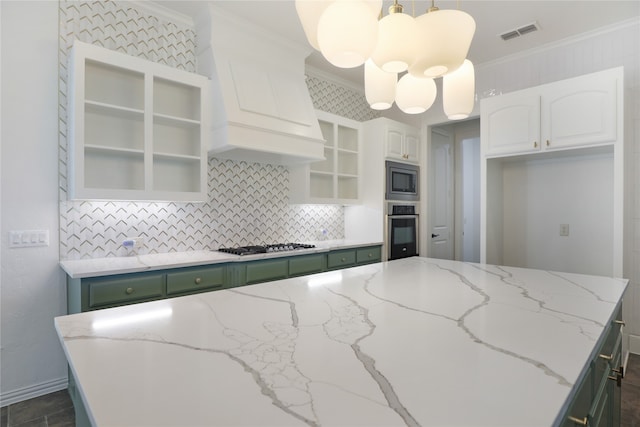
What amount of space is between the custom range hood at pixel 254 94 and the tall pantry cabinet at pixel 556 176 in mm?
1787

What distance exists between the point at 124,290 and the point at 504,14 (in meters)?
3.60

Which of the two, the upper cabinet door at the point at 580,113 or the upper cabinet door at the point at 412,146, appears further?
the upper cabinet door at the point at 412,146

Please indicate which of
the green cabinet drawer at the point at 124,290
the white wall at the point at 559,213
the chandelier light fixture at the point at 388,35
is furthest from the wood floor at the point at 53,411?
the chandelier light fixture at the point at 388,35

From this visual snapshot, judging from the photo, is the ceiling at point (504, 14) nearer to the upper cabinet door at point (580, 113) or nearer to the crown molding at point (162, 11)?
the crown molding at point (162, 11)

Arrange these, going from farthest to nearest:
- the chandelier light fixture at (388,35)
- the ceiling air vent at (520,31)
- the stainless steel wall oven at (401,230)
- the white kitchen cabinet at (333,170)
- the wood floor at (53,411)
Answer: the stainless steel wall oven at (401,230), the white kitchen cabinet at (333,170), the ceiling air vent at (520,31), the wood floor at (53,411), the chandelier light fixture at (388,35)

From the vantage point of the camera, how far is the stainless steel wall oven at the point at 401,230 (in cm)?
396

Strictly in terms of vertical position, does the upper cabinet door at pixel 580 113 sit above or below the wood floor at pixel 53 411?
above

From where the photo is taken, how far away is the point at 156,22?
288 centimetres

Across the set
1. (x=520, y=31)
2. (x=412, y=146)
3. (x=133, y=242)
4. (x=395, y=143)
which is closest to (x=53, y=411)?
(x=133, y=242)

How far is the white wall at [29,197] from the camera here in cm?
226

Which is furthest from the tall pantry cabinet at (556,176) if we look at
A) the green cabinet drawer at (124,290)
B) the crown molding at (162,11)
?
the green cabinet drawer at (124,290)

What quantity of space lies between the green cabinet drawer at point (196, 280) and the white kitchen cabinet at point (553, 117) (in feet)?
8.96

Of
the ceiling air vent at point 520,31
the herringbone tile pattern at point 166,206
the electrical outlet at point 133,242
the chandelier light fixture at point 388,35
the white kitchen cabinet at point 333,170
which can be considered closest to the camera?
the chandelier light fixture at point 388,35

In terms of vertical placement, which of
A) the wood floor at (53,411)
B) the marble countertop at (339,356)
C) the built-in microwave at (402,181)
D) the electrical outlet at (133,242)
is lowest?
the wood floor at (53,411)
